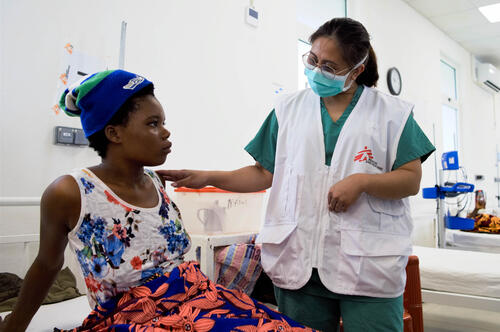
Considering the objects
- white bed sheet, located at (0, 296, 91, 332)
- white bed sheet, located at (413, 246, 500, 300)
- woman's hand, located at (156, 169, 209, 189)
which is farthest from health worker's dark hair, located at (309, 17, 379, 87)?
white bed sheet, located at (413, 246, 500, 300)

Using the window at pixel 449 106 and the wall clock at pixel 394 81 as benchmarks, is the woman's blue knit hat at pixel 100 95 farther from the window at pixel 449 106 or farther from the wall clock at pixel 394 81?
the window at pixel 449 106

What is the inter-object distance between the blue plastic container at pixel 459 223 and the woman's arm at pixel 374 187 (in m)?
3.01

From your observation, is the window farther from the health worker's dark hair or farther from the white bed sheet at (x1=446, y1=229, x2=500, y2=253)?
the health worker's dark hair

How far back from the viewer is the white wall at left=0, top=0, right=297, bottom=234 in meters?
1.63

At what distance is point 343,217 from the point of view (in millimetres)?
1032

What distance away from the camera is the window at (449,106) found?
19.1 ft

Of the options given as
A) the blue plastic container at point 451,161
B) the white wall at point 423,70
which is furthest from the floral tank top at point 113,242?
the white wall at point 423,70

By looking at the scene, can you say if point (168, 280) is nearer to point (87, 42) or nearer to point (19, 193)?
point (19, 193)

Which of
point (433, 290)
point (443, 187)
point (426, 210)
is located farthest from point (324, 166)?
point (426, 210)

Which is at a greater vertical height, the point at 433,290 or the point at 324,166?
the point at 324,166

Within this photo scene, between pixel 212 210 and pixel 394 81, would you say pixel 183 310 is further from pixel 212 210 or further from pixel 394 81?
pixel 394 81

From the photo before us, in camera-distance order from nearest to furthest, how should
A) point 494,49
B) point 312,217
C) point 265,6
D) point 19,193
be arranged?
point 312,217, point 19,193, point 265,6, point 494,49

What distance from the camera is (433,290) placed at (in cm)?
232

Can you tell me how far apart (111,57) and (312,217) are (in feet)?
4.53
